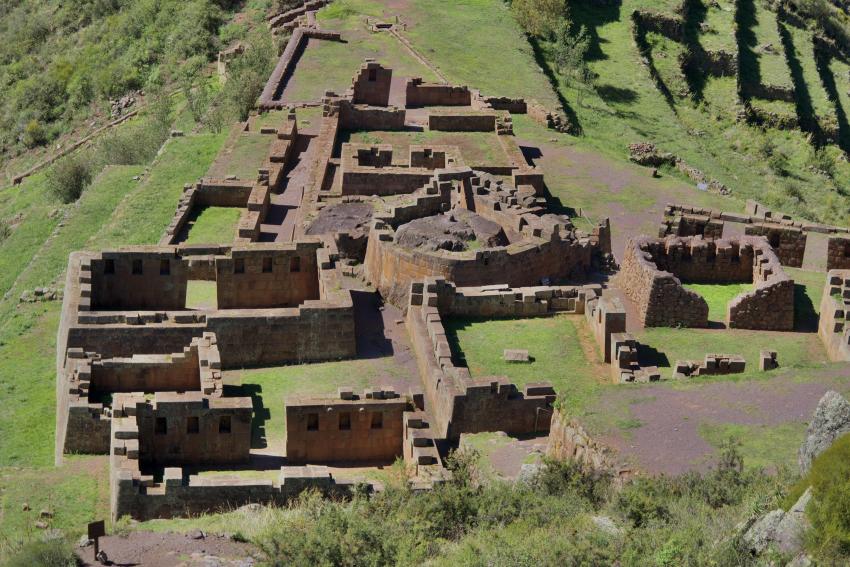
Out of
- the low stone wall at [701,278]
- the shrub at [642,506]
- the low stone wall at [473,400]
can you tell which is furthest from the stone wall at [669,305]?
the shrub at [642,506]

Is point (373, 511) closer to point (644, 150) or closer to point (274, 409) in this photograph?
point (274, 409)

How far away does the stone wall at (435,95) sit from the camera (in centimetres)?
6519

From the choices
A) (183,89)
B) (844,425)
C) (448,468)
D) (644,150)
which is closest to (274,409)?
(448,468)

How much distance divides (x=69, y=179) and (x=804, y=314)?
34.2 metres

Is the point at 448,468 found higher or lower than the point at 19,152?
higher

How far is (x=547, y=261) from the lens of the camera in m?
45.4

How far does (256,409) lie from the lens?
38.9 metres

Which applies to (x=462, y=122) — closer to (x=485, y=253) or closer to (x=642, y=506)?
(x=485, y=253)

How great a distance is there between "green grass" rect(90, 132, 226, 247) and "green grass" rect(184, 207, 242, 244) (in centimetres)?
136

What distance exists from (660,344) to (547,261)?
5529 mm

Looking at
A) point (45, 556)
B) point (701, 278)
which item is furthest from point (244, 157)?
point (45, 556)

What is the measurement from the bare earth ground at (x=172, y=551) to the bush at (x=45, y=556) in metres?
0.45

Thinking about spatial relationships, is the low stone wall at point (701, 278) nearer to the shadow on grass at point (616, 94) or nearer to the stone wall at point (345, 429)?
the stone wall at point (345, 429)

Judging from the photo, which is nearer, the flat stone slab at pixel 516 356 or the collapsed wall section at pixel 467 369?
the collapsed wall section at pixel 467 369
